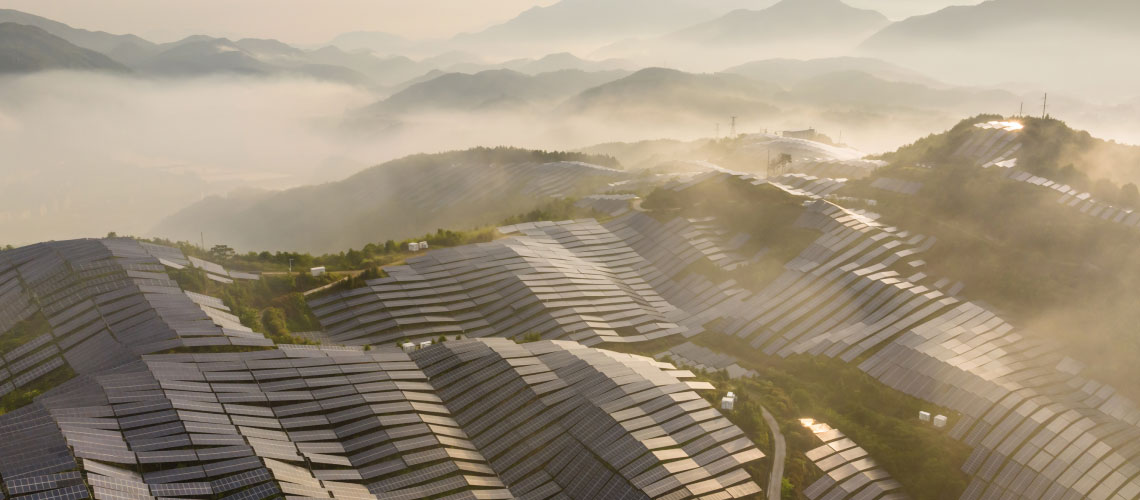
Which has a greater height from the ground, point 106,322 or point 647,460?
point 106,322

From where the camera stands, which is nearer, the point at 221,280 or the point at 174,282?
the point at 174,282

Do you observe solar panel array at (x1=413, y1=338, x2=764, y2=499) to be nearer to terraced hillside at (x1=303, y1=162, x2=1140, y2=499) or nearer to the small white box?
the small white box

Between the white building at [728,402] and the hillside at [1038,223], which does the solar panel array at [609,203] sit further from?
the white building at [728,402]

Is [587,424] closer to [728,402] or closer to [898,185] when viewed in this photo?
[728,402]

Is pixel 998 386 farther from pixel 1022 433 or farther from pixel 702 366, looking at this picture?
pixel 702 366

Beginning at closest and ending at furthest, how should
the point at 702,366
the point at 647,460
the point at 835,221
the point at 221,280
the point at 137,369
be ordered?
1. the point at 647,460
2. the point at 137,369
3. the point at 702,366
4. the point at 221,280
5. the point at 835,221

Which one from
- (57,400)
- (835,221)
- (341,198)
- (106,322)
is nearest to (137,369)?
(57,400)

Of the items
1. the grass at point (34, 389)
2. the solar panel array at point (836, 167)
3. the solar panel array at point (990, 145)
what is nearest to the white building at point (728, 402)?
the grass at point (34, 389)
